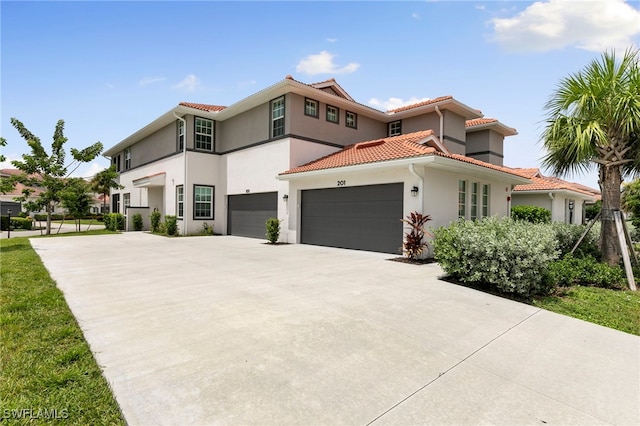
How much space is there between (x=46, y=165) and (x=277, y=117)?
1413 cm

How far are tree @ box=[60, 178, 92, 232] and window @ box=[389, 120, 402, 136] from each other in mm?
18713

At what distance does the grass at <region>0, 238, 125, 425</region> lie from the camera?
2324 millimetres

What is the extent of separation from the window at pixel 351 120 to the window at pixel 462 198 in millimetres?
6726

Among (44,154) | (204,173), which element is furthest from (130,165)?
(204,173)

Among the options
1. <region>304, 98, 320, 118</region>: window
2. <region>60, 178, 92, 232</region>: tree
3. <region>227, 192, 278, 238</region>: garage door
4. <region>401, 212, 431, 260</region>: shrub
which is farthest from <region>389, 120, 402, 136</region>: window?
<region>60, 178, 92, 232</region>: tree

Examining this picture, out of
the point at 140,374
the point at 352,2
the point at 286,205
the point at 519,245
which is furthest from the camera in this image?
the point at 286,205

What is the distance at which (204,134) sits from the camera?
710 inches

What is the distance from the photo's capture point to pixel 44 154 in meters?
18.3

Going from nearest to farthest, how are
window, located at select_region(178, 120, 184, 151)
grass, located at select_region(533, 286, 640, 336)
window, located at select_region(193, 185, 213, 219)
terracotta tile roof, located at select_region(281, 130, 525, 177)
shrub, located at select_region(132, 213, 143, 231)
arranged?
grass, located at select_region(533, 286, 640, 336), terracotta tile roof, located at select_region(281, 130, 525, 177), window, located at select_region(193, 185, 213, 219), window, located at select_region(178, 120, 184, 151), shrub, located at select_region(132, 213, 143, 231)

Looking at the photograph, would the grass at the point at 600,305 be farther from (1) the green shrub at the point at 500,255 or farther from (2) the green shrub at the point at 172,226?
(2) the green shrub at the point at 172,226

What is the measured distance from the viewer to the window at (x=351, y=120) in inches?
650

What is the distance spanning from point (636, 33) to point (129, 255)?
48.6ft

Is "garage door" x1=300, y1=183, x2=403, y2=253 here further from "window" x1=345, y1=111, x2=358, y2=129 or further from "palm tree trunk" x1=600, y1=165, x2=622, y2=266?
"palm tree trunk" x1=600, y1=165, x2=622, y2=266

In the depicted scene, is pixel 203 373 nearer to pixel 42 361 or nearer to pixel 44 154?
pixel 42 361
